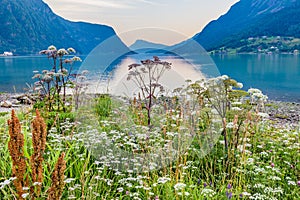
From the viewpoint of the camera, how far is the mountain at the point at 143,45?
7375 mm

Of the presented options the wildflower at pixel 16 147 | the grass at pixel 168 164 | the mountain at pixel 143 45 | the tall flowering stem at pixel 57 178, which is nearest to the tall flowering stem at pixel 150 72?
the mountain at pixel 143 45

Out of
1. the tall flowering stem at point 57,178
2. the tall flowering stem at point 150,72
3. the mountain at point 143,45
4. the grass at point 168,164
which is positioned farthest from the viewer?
the mountain at point 143,45

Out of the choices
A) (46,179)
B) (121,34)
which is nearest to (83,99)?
(121,34)

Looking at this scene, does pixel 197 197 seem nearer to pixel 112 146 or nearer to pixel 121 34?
pixel 112 146

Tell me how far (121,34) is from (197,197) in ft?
15.9

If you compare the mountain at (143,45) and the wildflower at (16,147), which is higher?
the mountain at (143,45)

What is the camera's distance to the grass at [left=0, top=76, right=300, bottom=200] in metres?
4.04

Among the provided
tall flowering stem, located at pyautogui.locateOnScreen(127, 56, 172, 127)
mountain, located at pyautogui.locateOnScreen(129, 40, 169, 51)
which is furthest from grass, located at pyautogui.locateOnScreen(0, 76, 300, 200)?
mountain, located at pyautogui.locateOnScreen(129, 40, 169, 51)

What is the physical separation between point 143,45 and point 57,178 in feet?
17.7

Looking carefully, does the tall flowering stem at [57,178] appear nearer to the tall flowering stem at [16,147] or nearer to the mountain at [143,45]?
the tall flowering stem at [16,147]

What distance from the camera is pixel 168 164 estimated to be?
5.20 meters

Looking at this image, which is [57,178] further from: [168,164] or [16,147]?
[168,164]

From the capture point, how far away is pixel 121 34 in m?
7.52

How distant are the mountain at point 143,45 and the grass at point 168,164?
71.0 inches
